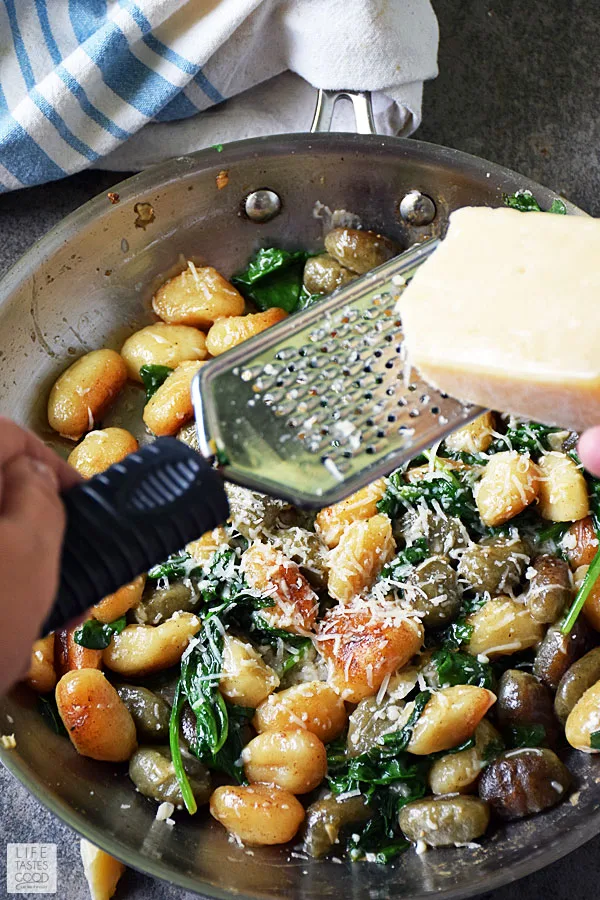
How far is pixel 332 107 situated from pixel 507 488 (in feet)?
2.69

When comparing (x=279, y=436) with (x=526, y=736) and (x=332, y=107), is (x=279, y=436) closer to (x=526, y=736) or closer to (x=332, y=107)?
(x=526, y=736)

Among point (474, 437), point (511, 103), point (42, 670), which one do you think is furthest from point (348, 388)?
point (511, 103)

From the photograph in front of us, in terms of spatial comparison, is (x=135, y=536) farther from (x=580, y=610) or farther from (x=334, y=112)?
A: (x=334, y=112)

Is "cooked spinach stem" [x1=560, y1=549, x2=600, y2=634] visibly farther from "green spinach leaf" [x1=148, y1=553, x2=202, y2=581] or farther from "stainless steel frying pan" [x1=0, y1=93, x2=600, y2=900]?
"green spinach leaf" [x1=148, y1=553, x2=202, y2=581]

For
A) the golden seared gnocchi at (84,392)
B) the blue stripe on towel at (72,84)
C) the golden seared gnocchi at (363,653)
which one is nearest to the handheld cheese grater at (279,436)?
the golden seared gnocchi at (363,653)

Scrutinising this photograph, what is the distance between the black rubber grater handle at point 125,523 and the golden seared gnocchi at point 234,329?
814 mm

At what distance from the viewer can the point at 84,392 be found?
1.77 metres

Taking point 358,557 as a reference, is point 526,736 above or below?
below

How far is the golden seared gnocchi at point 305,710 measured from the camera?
148 cm

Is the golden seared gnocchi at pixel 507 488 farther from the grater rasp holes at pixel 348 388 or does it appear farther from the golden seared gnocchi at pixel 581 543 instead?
the grater rasp holes at pixel 348 388

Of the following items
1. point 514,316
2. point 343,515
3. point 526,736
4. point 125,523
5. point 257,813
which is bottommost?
point 526,736

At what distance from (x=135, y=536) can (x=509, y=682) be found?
77cm

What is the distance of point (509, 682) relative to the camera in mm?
1482

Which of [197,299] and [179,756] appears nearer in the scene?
[179,756]
